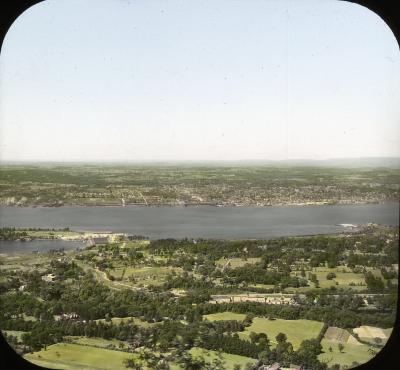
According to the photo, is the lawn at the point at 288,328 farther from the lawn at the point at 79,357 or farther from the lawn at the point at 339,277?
the lawn at the point at 79,357

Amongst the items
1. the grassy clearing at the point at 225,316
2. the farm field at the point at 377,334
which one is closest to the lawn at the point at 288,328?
the grassy clearing at the point at 225,316

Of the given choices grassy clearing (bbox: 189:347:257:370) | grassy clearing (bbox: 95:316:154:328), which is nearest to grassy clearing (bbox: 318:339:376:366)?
grassy clearing (bbox: 189:347:257:370)

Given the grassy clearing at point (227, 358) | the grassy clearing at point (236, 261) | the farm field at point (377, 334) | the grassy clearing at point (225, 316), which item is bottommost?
the grassy clearing at point (225, 316)

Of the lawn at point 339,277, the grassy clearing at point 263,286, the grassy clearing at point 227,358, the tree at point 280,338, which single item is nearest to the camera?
the grassy clearing at point 227,358

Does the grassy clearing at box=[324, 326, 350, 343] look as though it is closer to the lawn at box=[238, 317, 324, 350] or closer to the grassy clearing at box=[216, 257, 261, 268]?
the lawn at box=[238, 317, 324, 350]

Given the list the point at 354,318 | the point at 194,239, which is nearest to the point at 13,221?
the point at 194,239

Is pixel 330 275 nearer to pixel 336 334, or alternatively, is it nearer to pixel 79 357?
pixel 336 334

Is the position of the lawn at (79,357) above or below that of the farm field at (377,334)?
below

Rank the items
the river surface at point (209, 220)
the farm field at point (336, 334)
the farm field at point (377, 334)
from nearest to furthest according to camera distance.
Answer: the farm field at point (377, 334) < the farm field at point (336, 334) < the river surface at point (209, 220)
